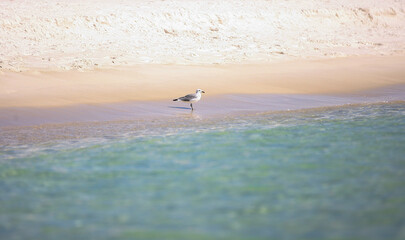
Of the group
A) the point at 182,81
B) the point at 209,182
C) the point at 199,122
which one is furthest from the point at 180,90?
the point at 209,182

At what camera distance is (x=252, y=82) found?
13.7 m

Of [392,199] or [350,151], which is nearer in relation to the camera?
[392,199]

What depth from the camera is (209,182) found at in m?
6.69

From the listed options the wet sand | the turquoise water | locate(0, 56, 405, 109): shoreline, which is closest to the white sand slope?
locate(0, 56, 405, 109): shoreline

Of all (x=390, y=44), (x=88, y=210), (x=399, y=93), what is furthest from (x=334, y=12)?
(x=88, y=210)

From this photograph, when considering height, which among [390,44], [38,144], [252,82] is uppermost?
[390,44]

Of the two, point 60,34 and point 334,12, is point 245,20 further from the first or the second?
point 60,34

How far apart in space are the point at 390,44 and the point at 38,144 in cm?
1503

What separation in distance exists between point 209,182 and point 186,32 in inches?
493

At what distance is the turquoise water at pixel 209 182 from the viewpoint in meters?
5.33

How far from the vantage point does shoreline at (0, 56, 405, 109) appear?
11852mm

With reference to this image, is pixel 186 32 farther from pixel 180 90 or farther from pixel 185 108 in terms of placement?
pixel 185 108

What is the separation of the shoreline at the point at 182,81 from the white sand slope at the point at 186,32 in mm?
728

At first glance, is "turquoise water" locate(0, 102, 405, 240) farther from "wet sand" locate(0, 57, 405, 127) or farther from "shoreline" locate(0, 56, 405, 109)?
"shoreline" locate(0, 56, 405, 109)
